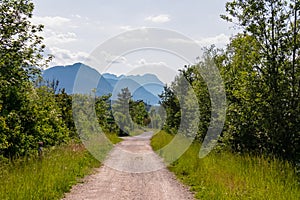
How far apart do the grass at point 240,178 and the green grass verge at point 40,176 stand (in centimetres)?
342

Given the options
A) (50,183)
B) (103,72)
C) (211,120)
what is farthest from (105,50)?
(50,183)

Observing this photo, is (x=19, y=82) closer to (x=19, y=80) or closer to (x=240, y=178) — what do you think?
(x=19, y=80)

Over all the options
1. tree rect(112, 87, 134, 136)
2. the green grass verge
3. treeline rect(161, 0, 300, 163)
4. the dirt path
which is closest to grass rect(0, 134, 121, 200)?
the green grass verge

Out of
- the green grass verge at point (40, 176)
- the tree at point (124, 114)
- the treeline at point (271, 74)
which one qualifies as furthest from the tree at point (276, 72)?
the tree at point (124, 114)

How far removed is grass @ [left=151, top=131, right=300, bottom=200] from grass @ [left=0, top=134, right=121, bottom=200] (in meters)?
3.43

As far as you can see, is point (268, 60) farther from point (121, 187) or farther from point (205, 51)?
point (205, 51)

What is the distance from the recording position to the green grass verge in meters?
7.42

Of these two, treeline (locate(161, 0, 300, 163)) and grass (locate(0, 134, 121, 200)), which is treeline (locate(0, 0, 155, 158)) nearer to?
grass (locate(0, 134, 121, 200))

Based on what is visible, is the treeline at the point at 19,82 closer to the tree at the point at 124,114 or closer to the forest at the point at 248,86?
the forest at the point at 248,86

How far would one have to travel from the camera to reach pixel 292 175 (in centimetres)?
842

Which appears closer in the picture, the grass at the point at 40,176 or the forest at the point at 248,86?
the grass at the point at 40,176

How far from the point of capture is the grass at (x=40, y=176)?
7414mm

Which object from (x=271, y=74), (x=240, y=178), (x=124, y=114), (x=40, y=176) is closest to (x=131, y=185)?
(x=40, y=176)

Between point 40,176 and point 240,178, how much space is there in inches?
196
